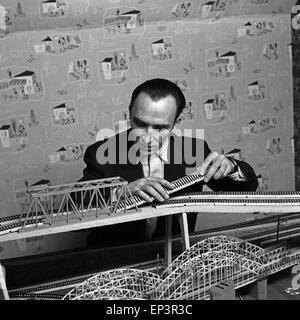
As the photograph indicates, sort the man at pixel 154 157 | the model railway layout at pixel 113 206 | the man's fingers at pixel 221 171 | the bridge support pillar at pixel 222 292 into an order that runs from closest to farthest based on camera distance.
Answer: the bridge support pillar at pixel 222 292, the model railway layout at pixel 113 206, the man's fingers at pixel 221 171, the man at pixel 154 157

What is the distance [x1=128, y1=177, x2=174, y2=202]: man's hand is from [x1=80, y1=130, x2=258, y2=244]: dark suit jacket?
2.28 ft

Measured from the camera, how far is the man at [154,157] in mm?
3102

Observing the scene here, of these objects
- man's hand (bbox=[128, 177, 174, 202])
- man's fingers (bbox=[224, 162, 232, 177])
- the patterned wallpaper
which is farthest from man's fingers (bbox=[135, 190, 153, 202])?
the patterned wallpaper

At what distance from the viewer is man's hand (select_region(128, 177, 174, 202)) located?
2520 millimetres

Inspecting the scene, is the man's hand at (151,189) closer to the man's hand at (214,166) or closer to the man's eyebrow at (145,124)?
the man's hand at (214,166)

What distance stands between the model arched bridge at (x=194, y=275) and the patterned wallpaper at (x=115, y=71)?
8.82 feet

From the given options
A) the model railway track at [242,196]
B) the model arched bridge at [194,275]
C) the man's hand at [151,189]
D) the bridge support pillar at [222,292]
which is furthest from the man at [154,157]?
the bridge support pillar at [222,292]

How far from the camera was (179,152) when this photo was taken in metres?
3.64

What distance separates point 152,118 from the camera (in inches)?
123

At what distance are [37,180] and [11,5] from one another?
1.65m

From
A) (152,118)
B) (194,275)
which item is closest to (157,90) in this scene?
(152,118)

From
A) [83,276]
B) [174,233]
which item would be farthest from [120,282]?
[174,233]

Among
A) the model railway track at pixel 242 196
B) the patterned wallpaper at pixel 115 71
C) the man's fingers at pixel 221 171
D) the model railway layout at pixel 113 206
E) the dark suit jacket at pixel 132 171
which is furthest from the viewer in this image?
the patterned wallpaper at pixel 115 71

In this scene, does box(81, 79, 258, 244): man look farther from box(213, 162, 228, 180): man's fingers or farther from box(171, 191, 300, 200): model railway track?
box(171, 191, 300, 200): model railway track
